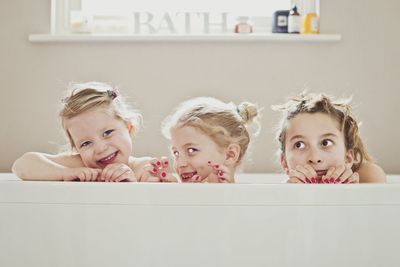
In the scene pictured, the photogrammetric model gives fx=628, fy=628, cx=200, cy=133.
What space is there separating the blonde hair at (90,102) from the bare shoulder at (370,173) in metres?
0.64

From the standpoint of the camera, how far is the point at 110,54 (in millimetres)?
2471

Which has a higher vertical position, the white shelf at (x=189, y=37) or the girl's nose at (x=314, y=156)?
the white shelf at (x=189, y=37)

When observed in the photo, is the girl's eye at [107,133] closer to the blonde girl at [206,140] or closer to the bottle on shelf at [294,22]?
the blonde girl at [206,140]

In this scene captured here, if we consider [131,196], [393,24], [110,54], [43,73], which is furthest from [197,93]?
[131,196]

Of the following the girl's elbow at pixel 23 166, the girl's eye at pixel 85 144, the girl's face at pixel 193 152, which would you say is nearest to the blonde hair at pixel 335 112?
the girl's face at pixel 193 152

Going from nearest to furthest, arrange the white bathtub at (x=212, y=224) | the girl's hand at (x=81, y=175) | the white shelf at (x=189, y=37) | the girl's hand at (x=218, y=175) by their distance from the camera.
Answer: the white bathtub at (x=212, y=224)
the girl's hand at (x=81, y=175)
the girl's hand at (x=218, y=175)
the white shelf at (x=189, y=37)

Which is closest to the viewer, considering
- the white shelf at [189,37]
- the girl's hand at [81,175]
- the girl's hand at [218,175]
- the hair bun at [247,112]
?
the girl's hand at [81,175]

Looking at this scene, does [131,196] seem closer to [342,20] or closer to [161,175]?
[161,175]

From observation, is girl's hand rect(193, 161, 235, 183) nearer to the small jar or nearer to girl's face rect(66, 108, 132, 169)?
girl's face rect(66, 108, 132, 169)

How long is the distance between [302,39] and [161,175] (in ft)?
3.80

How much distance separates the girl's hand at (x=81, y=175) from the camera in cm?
139

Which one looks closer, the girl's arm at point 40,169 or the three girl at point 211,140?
the girl's arm at point 40,169

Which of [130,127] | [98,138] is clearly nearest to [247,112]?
[130,127]

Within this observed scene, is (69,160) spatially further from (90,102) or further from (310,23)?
(310,23)
